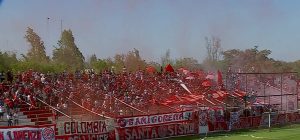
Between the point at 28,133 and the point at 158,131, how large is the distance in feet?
34.8

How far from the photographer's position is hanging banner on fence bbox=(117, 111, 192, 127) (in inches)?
1204

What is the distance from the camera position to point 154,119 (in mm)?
32375

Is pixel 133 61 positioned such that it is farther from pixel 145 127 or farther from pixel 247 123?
pixel 145 127

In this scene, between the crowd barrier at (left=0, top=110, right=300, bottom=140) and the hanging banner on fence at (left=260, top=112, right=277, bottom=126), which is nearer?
the crowd barrier at (left=0, top=110, right=300, bottom=140)

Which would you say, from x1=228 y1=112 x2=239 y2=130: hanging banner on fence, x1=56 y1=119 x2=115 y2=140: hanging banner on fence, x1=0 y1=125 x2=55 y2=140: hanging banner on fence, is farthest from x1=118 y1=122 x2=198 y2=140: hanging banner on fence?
x1=0 y1=125 x2=55 y2=140: hanging banner on fence

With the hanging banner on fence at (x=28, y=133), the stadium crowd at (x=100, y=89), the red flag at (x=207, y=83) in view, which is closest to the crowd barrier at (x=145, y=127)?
the hanging banner on fence at (x=28, y=133)

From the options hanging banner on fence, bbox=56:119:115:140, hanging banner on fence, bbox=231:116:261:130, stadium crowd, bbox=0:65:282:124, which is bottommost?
hanging banner on fence, bbox=231:116:261:130

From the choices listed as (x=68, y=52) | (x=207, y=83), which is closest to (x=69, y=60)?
(x=68, y=52)

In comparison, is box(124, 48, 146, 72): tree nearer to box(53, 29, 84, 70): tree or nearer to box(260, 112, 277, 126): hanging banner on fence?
box(53, 29, 84, 70): tree

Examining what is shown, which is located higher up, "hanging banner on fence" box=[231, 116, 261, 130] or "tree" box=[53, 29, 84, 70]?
"tree" box=[53, 29, 84, 70]

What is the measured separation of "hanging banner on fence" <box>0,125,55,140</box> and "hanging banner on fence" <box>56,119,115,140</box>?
1.50 meters

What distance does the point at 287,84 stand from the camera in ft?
164

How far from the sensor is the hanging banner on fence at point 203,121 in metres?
35.9

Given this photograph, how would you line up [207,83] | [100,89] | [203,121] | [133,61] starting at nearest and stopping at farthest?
[203,121]
[100,89]
[207,83]
[133,61]
